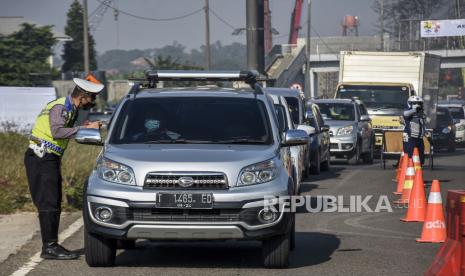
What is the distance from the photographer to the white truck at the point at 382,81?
33500 mm

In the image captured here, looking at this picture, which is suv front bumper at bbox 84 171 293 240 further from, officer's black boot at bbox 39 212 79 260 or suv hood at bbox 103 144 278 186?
officer's black boot at bbox 39 212 79 260

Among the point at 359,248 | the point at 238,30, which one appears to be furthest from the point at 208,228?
the point at 238,30

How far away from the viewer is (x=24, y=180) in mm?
16688

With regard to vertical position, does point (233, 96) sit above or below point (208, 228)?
above

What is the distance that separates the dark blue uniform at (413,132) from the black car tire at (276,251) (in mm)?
11815

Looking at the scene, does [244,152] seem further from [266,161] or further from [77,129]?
[77,129]

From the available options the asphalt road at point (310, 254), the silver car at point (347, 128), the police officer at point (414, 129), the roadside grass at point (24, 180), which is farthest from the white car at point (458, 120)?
the asphalt road at point (310, 254)

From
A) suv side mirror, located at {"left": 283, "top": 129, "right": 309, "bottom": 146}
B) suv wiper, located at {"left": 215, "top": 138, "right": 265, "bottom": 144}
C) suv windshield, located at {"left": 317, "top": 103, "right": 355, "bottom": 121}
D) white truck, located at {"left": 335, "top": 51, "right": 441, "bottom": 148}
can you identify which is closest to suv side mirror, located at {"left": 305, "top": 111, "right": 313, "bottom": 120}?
suv windshield, located at {"left": 317, "top": 103, "right": 355, "bottom": 121}

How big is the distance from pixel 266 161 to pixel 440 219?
300 cm

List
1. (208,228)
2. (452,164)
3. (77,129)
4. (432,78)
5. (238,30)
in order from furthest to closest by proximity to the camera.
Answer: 1. (238,30)
2. (432,78)
3. (452,164)
4. (77,129)
5. (208,228)

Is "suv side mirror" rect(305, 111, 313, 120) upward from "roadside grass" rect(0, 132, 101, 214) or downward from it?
upward

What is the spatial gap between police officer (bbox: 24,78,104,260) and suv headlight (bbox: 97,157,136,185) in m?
0.76

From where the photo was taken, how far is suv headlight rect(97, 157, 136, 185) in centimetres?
987

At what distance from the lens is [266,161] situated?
10.1 metres
